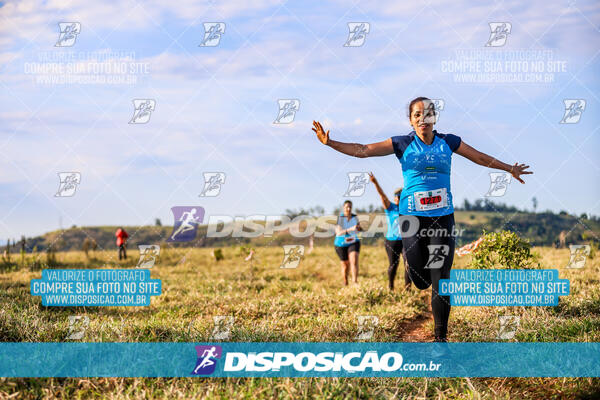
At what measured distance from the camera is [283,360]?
520cm

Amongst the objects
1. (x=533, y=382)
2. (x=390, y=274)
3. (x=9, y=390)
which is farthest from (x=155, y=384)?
(x=390, y=274)

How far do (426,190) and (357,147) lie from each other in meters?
1.01

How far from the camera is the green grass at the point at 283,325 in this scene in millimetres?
4656

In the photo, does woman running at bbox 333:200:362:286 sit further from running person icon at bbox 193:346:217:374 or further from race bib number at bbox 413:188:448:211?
running person icon at bbox 193:346:217:374

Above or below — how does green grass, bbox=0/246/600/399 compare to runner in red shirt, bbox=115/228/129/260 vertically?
below

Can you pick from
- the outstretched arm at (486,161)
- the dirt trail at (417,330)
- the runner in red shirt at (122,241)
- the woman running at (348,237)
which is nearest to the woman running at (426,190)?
the outstretched arm at (486,161)

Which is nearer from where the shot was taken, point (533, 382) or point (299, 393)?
point (299, 393)

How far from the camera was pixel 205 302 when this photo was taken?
9609mm

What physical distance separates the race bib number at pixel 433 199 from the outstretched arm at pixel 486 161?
29.3 inches

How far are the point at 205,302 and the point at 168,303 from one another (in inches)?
30.5

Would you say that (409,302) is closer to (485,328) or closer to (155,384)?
(485,328)

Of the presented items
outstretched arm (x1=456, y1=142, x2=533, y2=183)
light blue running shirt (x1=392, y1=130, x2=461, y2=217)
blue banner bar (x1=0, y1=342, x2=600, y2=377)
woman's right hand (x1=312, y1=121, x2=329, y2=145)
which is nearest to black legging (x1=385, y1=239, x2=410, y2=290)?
outstretched arm (x1=456, y1=142, x2=533, y2=183)

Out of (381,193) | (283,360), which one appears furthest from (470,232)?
(283,360)

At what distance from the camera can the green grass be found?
15.3 feet
